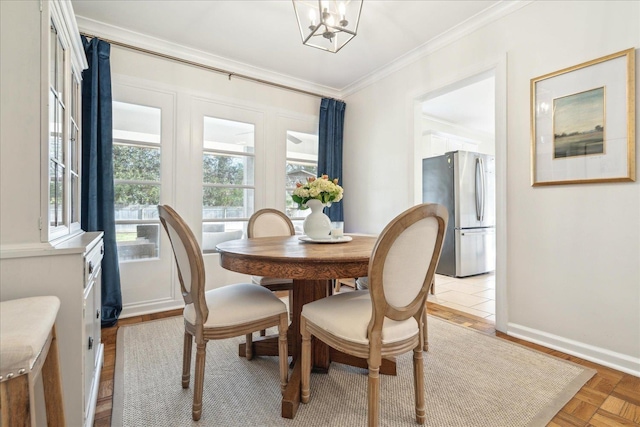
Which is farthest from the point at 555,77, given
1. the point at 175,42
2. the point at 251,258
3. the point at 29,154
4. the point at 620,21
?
the point at 175,42

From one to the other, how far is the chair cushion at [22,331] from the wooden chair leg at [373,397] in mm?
1086

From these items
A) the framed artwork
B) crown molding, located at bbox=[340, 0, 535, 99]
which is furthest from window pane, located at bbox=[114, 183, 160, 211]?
the framed artwork

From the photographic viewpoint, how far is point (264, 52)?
3.16 metres

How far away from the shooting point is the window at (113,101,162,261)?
2.80m

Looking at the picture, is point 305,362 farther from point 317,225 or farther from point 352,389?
point 317,225

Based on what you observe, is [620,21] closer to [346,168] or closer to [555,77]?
[555,77]

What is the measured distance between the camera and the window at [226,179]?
326cm

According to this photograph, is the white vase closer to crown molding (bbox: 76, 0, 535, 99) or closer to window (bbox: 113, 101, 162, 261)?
window (bbox: 113, 101, 162, 261)

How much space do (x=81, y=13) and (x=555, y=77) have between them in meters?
3.79

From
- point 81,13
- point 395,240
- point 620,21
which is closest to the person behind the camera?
Answer: point 395,240

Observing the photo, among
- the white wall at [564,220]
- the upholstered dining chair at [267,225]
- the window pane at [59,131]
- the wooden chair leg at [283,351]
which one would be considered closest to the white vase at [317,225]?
the wooden chair leg at [283,351]

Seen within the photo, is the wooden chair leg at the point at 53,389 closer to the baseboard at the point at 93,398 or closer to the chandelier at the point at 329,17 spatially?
the baseboard at the point at 93,398

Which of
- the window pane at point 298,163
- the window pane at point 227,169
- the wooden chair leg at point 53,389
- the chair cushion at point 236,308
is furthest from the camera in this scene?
the window pane at point 298,163

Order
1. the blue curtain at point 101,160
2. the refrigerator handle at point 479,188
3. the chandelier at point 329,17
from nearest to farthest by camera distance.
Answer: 1. the chandelier at point 329,17
2. the blue curtain at point 101,160
3. the refrigerator handle at point 479,188
